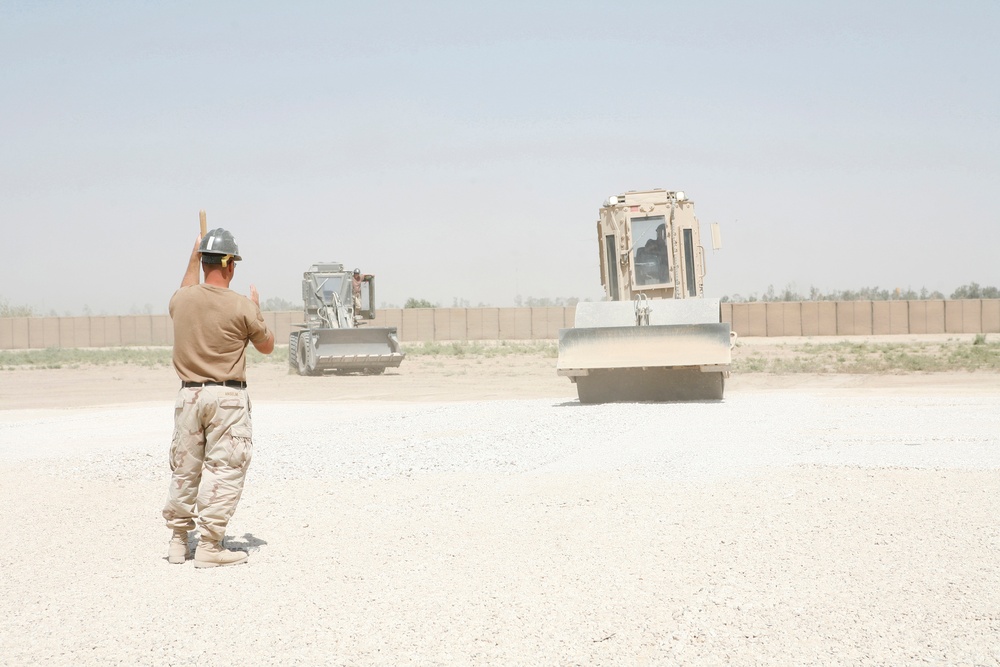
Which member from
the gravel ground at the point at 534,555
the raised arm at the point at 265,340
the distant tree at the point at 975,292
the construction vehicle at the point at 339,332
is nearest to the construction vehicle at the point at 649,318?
the gravel ground at the point at 534,555

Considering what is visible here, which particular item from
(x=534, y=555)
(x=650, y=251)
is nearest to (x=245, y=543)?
(x=534, y=555)

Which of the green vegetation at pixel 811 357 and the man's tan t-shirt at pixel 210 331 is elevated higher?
the man's tan t-shirt at pixel 210 331

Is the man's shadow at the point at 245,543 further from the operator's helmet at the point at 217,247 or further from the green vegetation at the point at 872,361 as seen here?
the green vegetation at the point at 872,361

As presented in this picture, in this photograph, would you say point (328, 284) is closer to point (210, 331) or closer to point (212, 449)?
point (210, 331)

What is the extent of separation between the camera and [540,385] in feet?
90.5

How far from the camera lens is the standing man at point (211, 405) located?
6328 mm

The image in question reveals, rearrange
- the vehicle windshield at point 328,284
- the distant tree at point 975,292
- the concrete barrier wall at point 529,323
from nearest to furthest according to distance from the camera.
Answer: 1. the vehicle windshield at point 328,284
2. the concrete barrier wall at point 529,323
3. the distant tree at point 975,292

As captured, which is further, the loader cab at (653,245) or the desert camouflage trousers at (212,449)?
the loader cab at (653,245)

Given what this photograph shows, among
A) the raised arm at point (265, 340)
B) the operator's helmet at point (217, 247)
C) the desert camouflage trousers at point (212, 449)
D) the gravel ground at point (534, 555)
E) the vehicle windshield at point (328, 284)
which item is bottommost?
the gravel ground at point (534, 555)

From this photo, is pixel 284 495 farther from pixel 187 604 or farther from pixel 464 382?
pixel 464 382

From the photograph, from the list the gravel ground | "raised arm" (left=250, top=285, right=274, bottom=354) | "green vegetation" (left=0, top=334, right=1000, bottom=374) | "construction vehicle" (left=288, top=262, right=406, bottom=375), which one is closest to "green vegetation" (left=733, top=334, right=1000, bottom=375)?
"green vegetation" (left=0, top=334, right=1000, bottom=374)

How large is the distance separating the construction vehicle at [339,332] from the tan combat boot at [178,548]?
22.7m

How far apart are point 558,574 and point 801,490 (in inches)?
129

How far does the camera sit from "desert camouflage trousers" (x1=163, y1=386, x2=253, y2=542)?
20.7 ft
